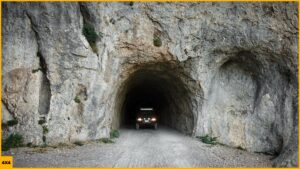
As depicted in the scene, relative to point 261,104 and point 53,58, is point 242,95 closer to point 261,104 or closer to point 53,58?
point 261,104

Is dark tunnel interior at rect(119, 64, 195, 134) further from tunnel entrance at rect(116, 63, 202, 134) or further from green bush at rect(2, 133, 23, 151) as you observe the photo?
green bush at rect(2, 133, 23, 151)

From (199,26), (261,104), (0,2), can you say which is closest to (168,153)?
(261,104)

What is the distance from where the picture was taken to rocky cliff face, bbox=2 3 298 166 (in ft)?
57.7

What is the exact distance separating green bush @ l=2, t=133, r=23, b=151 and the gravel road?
2.61 feet

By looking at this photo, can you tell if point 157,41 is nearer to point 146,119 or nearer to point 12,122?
point 146,119

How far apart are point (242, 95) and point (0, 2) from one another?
16.6m

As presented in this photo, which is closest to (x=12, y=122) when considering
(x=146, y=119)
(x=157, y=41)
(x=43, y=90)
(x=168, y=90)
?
Result: (x=43, y=90)

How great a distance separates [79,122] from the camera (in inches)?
746

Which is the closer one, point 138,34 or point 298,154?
point 298,154

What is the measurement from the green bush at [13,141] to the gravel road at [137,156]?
0.80 meters

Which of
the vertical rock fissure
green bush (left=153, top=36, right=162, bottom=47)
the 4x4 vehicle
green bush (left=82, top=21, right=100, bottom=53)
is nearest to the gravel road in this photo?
the vertical rock fissure

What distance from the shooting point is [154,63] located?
21906 mm

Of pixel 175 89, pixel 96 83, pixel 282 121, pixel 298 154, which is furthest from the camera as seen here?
pixel 175 89

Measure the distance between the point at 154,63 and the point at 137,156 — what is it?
8579mm
